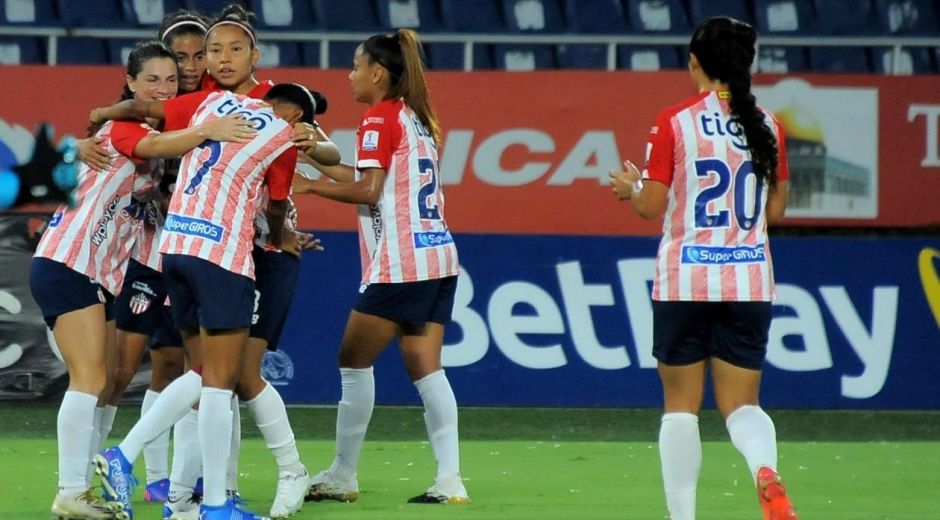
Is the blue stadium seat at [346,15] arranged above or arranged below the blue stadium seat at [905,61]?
above

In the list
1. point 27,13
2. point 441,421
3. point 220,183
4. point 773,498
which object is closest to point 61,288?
point 220,183

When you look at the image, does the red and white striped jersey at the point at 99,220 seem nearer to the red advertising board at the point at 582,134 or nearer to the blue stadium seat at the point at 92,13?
the red advertising board at the point at 582,134

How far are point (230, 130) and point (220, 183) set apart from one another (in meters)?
0.17

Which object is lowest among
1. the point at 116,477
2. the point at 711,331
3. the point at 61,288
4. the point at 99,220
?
the point at 116,477

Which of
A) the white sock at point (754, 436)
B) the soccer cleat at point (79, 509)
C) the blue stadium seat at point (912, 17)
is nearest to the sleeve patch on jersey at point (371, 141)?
the soccer cleat at point (79, 509)

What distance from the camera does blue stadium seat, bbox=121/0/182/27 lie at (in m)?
12.0

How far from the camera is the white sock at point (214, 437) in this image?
5.31m

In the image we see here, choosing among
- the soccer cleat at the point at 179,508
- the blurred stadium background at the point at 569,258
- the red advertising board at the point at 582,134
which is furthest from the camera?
the red advertising board at the point at 582,134

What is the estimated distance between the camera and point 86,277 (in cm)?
557

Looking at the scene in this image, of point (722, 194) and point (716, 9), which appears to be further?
point (716, 9)

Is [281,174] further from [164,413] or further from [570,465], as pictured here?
[570,465]

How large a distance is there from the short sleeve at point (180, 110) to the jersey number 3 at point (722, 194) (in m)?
1.65

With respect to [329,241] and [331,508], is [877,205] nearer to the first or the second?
[329,241]

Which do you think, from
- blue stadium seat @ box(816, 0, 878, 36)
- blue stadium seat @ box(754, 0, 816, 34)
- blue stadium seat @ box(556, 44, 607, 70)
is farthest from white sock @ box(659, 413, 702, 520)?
blue stadium seat @ box(816, 0, 878, 36)
